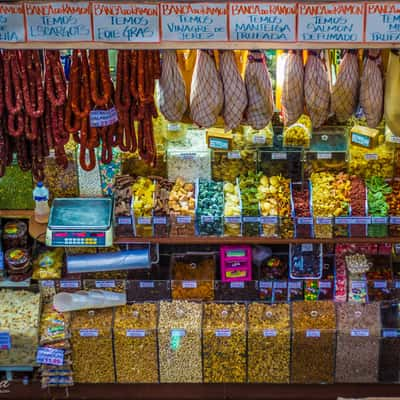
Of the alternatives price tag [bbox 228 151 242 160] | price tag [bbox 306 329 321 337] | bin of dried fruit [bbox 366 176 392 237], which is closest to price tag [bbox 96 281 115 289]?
price tag [bbox 228 151 242 160]

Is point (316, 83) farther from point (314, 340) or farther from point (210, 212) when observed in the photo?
point (314, 340)

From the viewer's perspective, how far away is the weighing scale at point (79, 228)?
493 cm

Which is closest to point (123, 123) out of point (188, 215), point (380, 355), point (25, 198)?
point (188, 215)

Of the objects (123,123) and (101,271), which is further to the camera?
(101,271)

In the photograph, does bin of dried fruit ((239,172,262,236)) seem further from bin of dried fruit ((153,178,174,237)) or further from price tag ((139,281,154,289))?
price tag ((139,281,154,289))

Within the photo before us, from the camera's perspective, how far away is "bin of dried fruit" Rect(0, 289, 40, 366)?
5.20 metres

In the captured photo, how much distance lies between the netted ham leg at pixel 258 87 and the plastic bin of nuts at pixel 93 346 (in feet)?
7.06

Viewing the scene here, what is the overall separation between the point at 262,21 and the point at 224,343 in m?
2.58

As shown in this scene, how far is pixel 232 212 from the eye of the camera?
491 centimetres

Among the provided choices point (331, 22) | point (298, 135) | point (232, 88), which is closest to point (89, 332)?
point (298, 135)

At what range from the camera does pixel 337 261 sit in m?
5.29

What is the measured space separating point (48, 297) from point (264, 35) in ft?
9.13

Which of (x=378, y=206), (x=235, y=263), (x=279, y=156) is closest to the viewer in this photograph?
(x=378, y=206)

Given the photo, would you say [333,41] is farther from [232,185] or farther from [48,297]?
[48,297]
